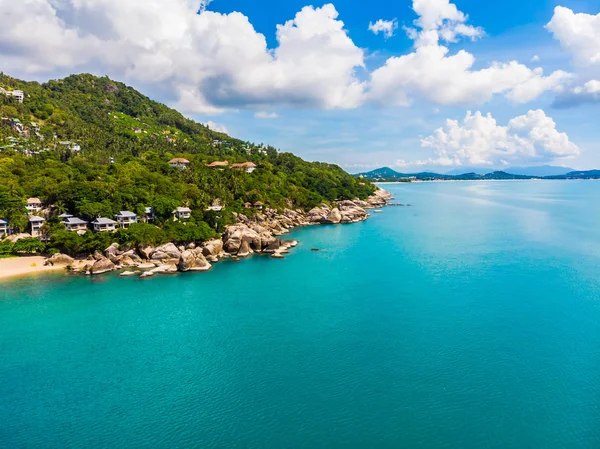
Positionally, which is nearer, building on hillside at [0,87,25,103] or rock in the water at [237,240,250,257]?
rock in the water at [237,240,250,257]

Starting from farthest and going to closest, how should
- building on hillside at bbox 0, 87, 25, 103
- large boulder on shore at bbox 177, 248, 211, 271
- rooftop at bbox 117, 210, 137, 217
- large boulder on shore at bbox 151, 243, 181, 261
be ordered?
1. building on hillside at bbox 0, 87, 25, 103
2. rooftop at bbox 117, 210, 137, 217
3. large boulder on shore at bbox 151, 243, 181, 261
4. large boulder on shore at bbox 177, 248, 211, 271

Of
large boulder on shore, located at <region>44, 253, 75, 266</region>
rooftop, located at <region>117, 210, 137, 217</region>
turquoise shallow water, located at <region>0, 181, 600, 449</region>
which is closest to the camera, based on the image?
turquoise shallow water, located at <region>0, 181, 600, 449</region>

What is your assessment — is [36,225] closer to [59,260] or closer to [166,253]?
[59,260]

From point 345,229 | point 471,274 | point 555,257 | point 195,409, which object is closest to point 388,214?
point 345,229

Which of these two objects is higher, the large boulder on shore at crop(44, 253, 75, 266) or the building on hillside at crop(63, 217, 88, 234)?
the building on hillside at crop(63, 217, 88, 234)

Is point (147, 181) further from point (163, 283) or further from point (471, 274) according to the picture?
point (471, 274)

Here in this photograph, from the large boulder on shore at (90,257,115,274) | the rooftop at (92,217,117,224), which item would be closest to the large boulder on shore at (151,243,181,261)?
the large boulder on shore at (90,257,115,274)

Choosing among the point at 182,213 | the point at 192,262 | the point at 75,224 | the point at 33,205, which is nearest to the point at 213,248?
the point at 192,262

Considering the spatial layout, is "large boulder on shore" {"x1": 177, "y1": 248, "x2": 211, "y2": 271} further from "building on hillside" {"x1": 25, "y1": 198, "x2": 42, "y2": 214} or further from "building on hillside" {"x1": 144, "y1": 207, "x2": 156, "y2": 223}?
"building on hillside" {"x1": 25, "y1": 198, "x2": 42, "y2": 214}

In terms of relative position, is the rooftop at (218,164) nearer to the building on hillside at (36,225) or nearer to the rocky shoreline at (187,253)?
the rocky shoreline at (187,253)
